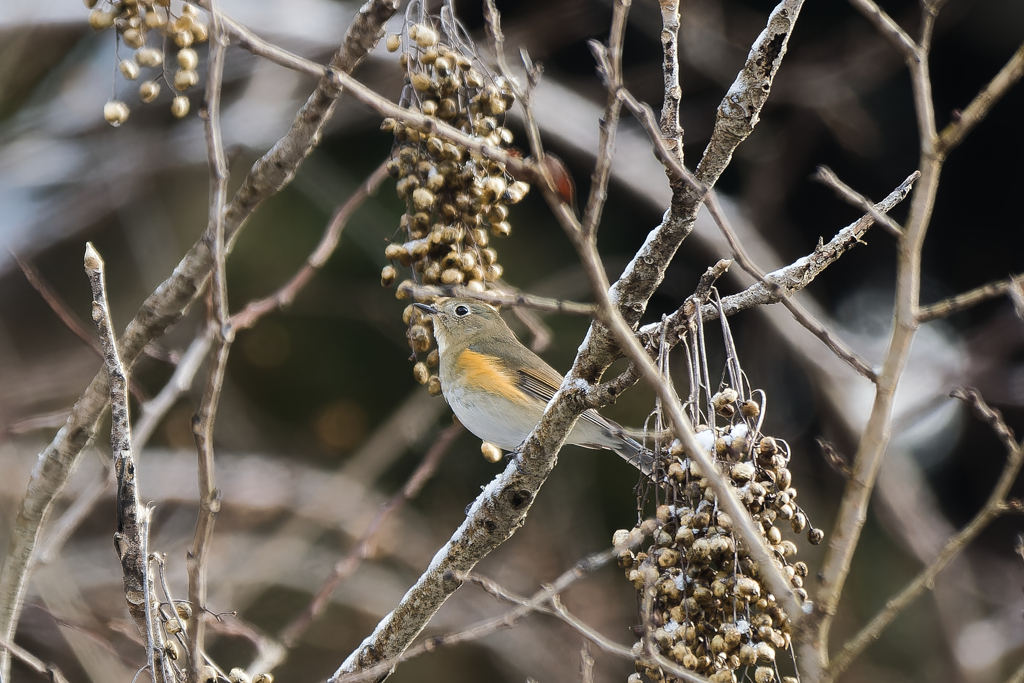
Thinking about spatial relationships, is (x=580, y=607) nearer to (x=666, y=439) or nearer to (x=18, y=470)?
(x=18, y=470)

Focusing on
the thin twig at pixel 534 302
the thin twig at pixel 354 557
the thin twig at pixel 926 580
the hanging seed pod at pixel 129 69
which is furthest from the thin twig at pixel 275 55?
Answer: the thin twig at pixel 354 557

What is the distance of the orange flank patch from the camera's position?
14.5 ft

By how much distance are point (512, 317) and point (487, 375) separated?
3576 millimetres

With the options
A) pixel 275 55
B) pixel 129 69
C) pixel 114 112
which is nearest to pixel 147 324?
pixel 114 112

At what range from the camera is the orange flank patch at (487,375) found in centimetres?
441

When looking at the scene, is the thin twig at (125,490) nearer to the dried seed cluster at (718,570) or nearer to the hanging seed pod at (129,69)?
the hanging seed pod at (129,69)

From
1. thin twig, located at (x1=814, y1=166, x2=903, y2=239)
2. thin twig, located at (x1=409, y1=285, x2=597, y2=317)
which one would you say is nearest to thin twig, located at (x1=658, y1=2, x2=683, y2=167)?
thin twig, located at (x1=814, y1=166, x2=903, y2=239)

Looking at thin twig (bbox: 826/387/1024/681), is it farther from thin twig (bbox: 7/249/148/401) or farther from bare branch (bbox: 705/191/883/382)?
thin twig (bbox: 7/249/148/401)

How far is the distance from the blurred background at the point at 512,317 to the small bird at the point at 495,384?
241 cm

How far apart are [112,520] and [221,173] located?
695 centimetres

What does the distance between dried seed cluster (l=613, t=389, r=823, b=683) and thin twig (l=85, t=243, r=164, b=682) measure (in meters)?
1.14

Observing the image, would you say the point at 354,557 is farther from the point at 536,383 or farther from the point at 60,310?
the point at 60,310

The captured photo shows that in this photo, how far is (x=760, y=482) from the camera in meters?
2.16

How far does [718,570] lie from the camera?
2.12m
